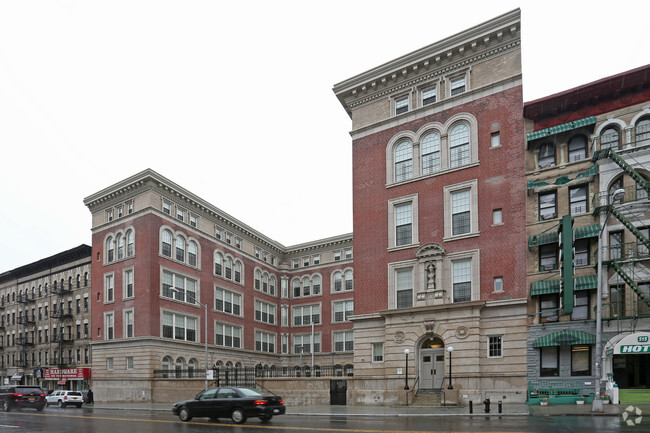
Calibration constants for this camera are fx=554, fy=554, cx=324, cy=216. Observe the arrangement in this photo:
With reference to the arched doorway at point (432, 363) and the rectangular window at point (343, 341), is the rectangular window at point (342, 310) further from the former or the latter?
the arched doorway at point (432, 363)

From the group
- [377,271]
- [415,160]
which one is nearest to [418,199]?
[415,160]

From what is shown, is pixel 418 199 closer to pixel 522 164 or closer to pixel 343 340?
pixel 522 164

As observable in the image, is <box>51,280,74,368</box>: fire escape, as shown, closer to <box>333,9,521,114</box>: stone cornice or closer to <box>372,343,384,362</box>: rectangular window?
<box>372,343,384,362</box>: rectangular window

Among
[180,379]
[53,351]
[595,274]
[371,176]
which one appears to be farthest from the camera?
[53,351]

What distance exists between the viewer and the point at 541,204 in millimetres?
32562

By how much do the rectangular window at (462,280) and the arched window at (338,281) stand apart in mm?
40108

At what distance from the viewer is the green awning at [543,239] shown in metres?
31.0

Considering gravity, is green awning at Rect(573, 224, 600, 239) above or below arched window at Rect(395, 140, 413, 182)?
below

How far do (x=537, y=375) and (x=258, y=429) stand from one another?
59.3 feet

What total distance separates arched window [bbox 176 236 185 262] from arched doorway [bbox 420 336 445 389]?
1220 inches

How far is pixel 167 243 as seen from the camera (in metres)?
55.4

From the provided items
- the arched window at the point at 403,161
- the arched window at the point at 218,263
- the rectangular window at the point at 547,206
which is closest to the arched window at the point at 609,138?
the rectangular window at the point at 547,206

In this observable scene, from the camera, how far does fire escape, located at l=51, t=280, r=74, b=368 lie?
6247cm

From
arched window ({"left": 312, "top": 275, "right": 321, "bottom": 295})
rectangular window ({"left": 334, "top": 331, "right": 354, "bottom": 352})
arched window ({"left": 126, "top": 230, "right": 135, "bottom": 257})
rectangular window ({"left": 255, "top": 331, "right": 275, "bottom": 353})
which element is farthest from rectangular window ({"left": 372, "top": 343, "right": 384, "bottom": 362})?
arched window ({"left": 312, "top": 275, "right": 321, "bottom": 295})
